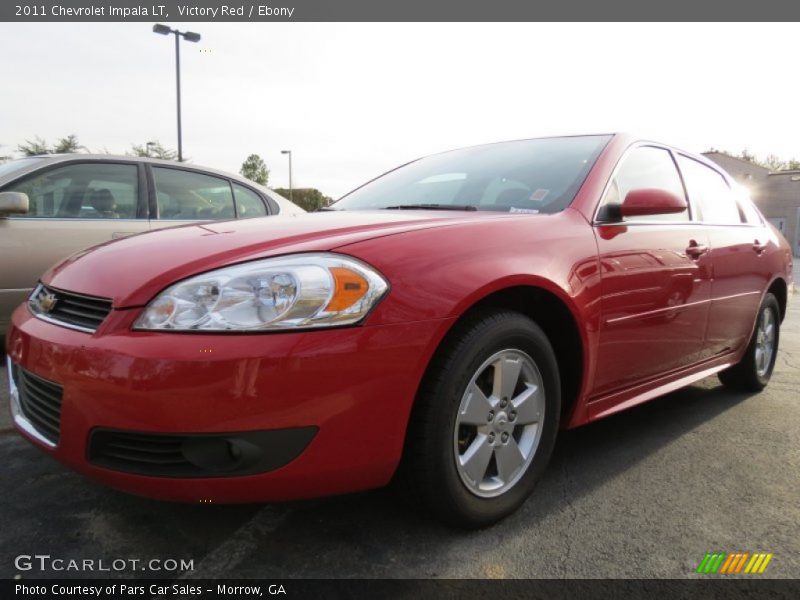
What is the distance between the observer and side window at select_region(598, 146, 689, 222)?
2.51 metres

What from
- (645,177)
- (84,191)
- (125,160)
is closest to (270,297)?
(645,177)

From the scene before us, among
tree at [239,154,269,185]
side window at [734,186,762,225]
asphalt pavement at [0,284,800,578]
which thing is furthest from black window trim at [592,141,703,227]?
tree at [239,154,269,185]

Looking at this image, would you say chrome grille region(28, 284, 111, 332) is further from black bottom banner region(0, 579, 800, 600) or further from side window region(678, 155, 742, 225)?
side window region(678, 155, 742, 225)

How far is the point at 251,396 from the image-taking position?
147cm

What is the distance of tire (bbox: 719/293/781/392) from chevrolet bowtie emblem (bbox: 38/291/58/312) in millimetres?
3577

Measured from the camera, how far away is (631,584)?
1.66 meters

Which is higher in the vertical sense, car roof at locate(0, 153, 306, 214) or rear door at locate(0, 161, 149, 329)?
car roof at locate(0, 153, 306, 214)

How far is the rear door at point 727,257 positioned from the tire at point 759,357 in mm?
187

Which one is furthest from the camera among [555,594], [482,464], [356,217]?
[356,217]

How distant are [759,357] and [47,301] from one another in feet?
12.6

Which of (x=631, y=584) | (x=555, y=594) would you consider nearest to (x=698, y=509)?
(x=631, y=584)

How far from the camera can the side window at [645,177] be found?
2.51 metres

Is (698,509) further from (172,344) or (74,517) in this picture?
(74,517)

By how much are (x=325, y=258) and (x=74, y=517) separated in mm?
1228
